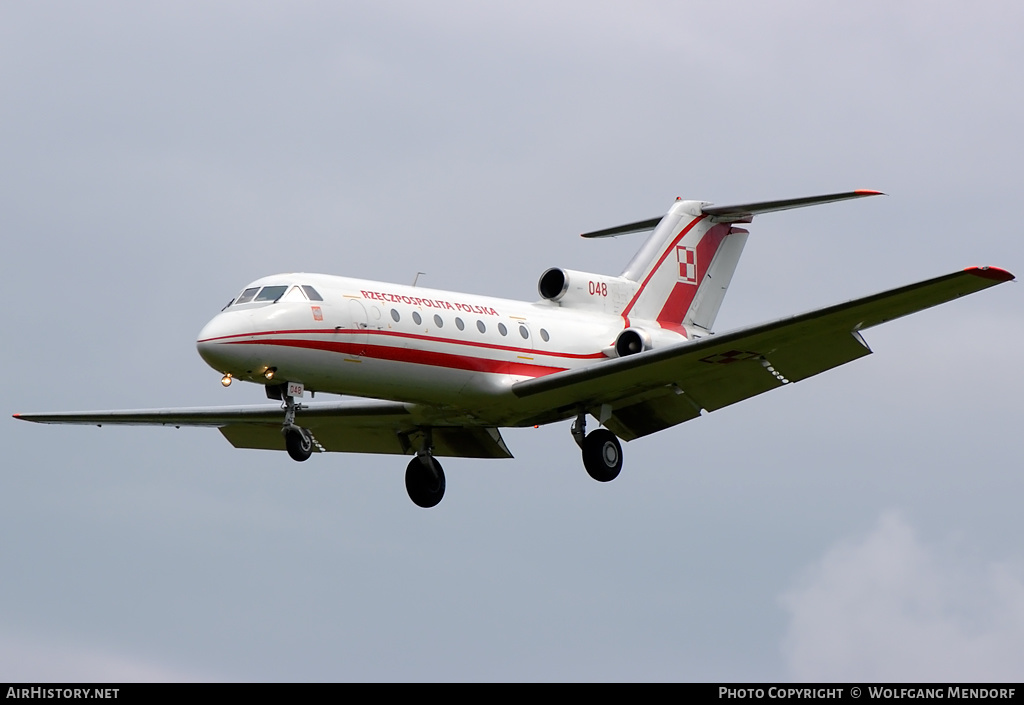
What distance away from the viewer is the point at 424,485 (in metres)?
33.5

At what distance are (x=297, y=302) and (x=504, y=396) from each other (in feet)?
14.1

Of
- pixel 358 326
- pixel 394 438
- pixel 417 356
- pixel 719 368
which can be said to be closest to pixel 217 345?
pixel 358 326

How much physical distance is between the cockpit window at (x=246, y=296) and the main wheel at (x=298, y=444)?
91.6 inches

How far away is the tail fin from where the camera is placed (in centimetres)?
3494

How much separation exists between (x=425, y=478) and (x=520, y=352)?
12.3 feet

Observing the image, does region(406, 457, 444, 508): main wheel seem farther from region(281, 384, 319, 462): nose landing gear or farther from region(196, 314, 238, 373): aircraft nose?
region(196, 314, 238, 373): aircraft nose

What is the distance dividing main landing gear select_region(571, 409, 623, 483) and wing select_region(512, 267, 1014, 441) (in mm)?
324

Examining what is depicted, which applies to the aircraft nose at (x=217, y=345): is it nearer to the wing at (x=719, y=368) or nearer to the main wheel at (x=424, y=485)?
the wing at (x=719, y=368)

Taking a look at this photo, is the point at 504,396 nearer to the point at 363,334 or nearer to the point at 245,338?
the point at 363,334

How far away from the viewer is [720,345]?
2934cm

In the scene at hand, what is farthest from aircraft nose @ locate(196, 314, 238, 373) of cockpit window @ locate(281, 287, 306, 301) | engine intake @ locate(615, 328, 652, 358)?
engine intake @ locate(615, 328, 652, 358)

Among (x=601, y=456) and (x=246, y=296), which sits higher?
(x=246, y=296)

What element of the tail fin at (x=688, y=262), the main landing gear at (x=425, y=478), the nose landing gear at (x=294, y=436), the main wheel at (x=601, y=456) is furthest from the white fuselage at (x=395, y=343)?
the tail fin at (x=688, y=262)

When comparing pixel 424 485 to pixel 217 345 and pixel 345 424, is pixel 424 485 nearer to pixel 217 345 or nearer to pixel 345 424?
pixel 345 424
